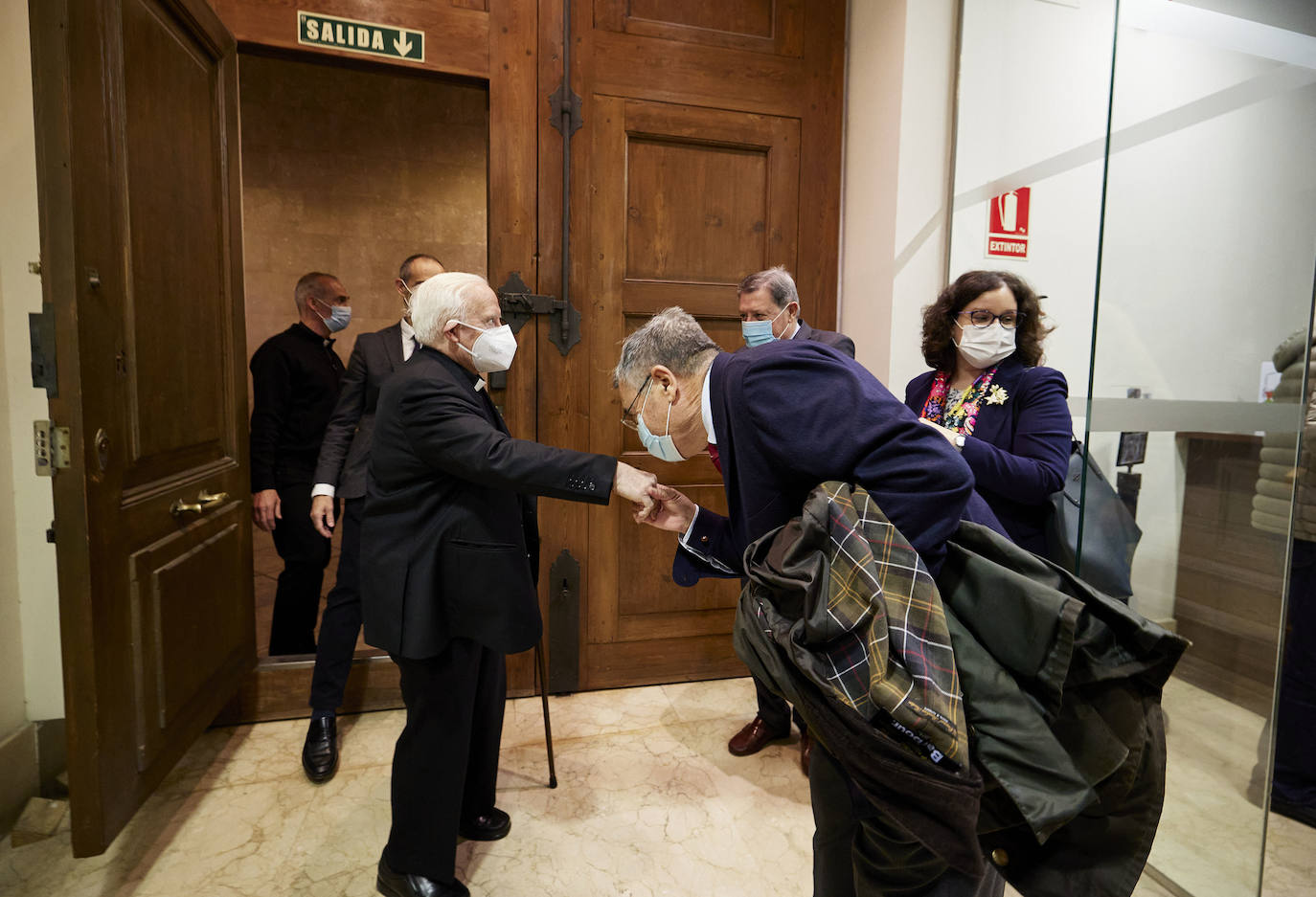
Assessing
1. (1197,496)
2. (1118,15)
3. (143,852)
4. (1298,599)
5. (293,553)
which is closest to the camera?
(1118,15)

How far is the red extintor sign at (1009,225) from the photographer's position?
8.44 feet

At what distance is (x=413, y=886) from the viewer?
62.7 inches

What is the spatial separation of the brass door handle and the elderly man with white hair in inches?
24.7

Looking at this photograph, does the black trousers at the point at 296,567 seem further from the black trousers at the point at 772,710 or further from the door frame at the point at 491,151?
the black trousers at the point at 772,710

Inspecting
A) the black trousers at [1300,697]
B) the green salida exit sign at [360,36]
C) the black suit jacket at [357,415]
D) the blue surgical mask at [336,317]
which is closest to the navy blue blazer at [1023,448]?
the black trousers at [1300,697]

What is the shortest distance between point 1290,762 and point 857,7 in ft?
9.87

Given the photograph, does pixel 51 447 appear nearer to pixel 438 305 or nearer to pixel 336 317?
pixel 438 305

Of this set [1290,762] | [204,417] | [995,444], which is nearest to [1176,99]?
[995,444]

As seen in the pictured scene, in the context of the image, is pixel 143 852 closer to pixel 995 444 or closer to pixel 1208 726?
Result: pixel 995 444

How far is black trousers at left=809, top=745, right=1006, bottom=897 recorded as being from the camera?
101 cm

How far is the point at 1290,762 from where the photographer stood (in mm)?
2076

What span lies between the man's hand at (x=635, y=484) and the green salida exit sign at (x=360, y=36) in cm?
181

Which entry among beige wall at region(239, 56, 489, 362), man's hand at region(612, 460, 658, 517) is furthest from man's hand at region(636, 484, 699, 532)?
beige wall at region(239, 56, 489, 362)

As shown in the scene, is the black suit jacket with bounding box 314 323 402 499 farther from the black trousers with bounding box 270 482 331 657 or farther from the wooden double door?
the black trousers with bounding box 270 482 331 657
